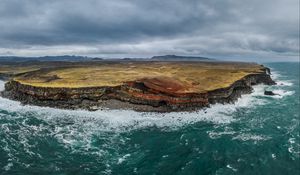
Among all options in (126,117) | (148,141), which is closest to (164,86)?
(126,117)

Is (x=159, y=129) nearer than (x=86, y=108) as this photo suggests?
Yes

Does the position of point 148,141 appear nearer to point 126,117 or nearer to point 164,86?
point 126,117

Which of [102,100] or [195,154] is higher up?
[102,100]

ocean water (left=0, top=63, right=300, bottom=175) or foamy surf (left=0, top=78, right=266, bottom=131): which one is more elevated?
foamy surf (left=0, top=78, right=266, bottom=131)

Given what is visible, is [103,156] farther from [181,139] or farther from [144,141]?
[181,139]

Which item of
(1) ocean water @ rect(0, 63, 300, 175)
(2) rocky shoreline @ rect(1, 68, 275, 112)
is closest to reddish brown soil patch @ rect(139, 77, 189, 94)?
(2) rocky shoreline @ rect(1, 68, 275, 112)

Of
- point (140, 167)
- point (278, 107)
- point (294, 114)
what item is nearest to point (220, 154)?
point (140, 167)

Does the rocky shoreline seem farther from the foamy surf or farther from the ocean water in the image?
the ocean water
